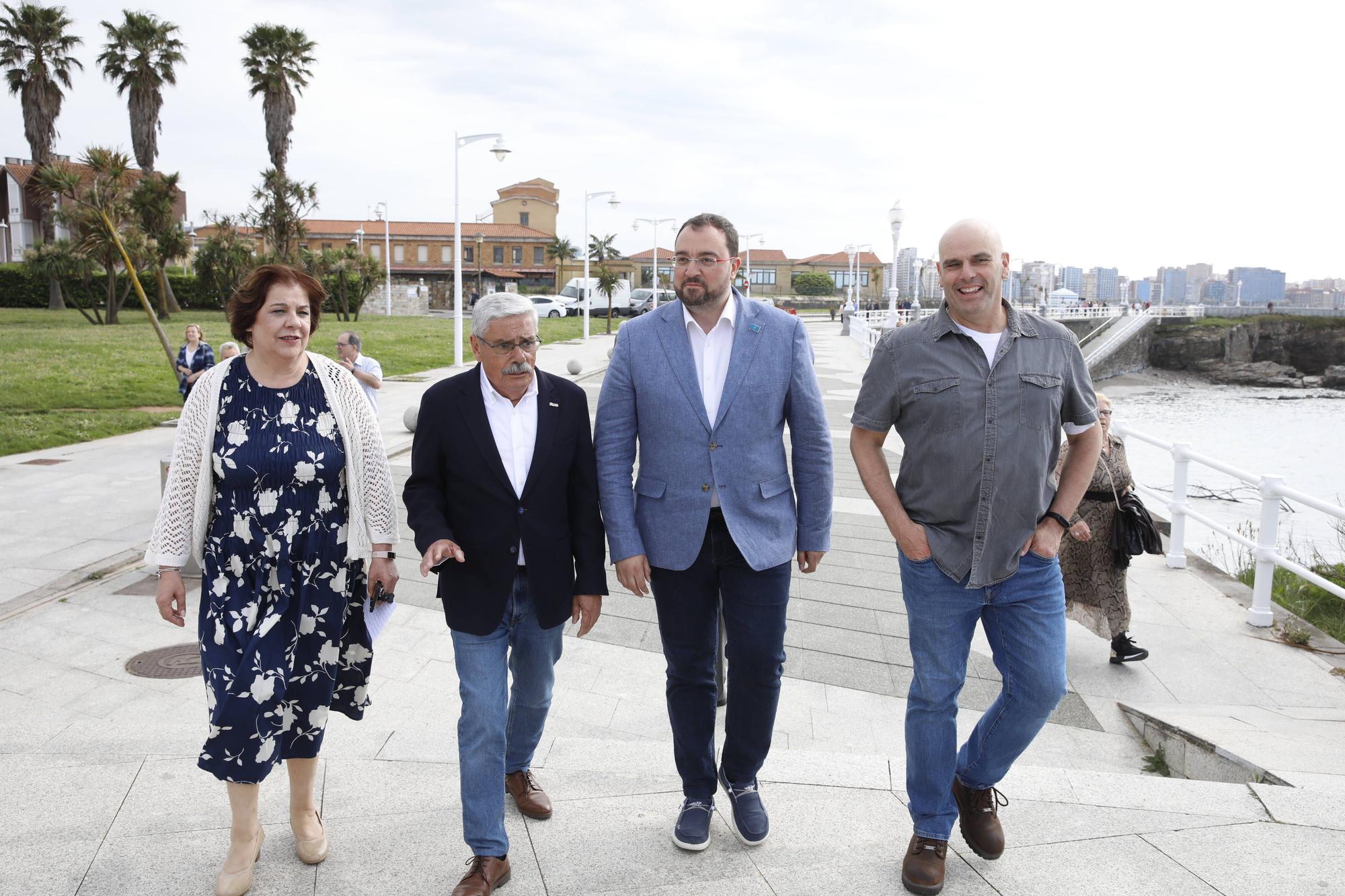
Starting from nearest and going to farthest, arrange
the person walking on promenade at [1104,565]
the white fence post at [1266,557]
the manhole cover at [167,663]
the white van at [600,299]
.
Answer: the manhole cover at [167,663], the person walking on promenade at [1104,565], the white fence post at [1266,557], the white van at [600,299]

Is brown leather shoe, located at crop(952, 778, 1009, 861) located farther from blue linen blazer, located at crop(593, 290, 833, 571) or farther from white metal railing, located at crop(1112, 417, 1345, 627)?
white metal railing, located at crop(1112, 417, 1345, 627)

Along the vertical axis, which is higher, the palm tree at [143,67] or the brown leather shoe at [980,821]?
the palm tree at [143,67]

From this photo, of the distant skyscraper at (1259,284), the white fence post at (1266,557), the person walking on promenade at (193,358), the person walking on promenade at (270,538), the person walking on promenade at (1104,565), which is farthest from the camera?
the distant skyscraper at (1259,284)

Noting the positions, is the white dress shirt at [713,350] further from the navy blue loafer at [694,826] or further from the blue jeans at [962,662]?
the navy blue loafer at [694,826]

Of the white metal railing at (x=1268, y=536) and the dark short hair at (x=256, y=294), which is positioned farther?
the white metal railing at (x=1268, y=536)

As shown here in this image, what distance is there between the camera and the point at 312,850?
2.84m

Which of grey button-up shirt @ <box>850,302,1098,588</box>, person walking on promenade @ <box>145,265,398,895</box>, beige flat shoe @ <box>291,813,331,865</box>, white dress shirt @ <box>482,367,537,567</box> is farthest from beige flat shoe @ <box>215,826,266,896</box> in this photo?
grey button-up shirt @ <box>850,302,1098,588</box>

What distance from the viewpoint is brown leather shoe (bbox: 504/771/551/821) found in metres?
3.08

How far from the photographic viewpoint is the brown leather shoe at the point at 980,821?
2852 mm

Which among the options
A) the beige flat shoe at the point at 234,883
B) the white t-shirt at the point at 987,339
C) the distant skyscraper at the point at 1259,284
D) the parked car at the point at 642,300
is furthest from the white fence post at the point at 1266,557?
the distant skyscraper at the point at 1259,284

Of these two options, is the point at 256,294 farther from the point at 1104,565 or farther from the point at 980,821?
the point at 1104,565

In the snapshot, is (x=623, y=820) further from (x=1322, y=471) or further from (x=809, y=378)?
(x=1322, y=471)

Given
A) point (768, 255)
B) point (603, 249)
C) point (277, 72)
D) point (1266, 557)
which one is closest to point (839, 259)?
point (768, 255)

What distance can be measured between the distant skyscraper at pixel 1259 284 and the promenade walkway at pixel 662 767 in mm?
207675
